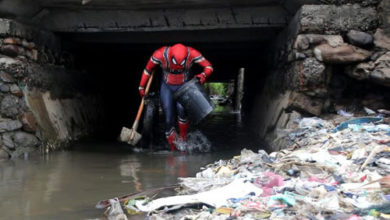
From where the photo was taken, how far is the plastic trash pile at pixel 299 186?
9.56 ft

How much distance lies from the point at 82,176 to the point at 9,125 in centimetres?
194

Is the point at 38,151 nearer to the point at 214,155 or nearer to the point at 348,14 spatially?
the point at 214,155

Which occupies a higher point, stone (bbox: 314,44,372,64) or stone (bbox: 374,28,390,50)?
stone (bbox: 374,28,390,50)

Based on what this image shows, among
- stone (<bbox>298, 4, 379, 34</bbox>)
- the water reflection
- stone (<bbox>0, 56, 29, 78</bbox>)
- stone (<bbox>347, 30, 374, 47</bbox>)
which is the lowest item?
the water reflection

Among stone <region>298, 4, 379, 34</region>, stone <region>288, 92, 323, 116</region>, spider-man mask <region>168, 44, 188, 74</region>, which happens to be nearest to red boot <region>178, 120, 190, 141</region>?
spider-man mask <region>168, 44, 188, 74</region>

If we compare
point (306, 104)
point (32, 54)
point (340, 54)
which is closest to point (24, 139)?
point (32, 54)

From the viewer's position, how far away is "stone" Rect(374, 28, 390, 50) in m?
6.21

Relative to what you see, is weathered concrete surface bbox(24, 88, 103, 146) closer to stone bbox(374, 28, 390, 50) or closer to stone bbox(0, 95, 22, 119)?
stone bbox(0, 95, 22, 119)

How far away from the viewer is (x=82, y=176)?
5168mm

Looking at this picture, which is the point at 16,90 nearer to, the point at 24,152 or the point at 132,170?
the point at 24,152

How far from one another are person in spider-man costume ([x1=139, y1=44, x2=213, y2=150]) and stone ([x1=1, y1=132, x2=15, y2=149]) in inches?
85.9

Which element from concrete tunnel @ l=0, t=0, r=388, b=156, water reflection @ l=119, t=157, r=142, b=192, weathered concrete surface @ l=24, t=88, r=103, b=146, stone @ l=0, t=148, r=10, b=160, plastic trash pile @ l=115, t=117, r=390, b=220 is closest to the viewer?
plastic trash pile @ l=115, t=117, r=390, b=220

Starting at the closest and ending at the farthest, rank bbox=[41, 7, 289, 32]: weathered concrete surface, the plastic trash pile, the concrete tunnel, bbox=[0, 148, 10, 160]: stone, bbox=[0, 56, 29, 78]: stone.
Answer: the plastic trash pile < bbox=[0, 148, 10, 160]: stone < the concrete tunnel < bbox=[0, 56, 29, 78]: stone < bbox=[41, 7, 289, 32]: weathered concrete surface

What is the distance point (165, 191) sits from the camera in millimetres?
4148
